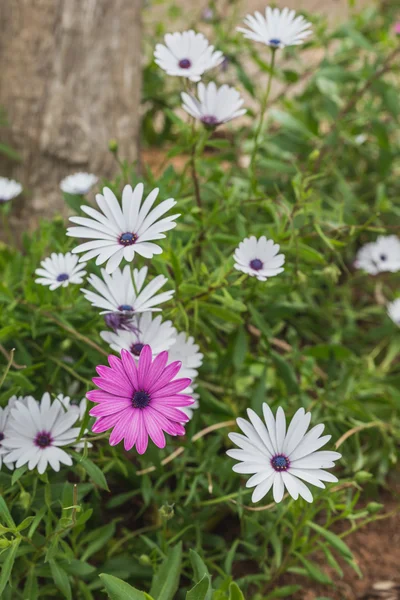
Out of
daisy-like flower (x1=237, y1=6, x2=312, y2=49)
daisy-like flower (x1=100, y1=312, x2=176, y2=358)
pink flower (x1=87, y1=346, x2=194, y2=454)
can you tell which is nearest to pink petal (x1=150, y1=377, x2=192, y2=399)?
pink flower (x1=87, y1=346, x2=194, y2=454)

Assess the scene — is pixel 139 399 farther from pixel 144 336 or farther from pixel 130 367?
pixel 144 336

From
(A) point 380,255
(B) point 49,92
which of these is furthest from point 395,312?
(B) point 49,92

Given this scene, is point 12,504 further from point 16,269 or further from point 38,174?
point 38,174

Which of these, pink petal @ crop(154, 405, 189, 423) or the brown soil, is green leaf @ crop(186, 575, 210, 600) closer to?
pink petal @ crop(154, 405, 189, 423)

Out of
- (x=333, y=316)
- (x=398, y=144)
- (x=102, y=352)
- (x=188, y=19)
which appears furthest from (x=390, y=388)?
(x=188, y=19)

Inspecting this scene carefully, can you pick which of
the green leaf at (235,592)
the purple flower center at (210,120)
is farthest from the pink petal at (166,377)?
the purple flower center at (210,120)

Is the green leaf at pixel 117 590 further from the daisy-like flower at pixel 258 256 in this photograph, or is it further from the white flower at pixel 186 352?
the daisy-like flower at pixel 258 256

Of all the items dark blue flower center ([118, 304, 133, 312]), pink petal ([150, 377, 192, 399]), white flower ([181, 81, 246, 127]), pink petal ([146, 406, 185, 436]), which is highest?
white flower ([181, 81, 246, 127])
